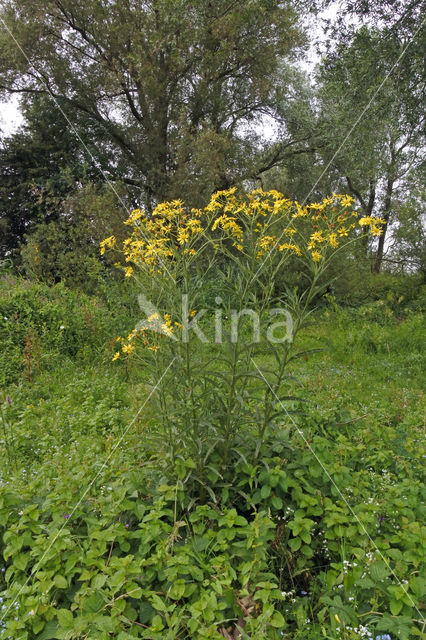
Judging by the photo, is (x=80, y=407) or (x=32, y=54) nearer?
(x=80, y=407)

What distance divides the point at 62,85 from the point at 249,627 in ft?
36.6

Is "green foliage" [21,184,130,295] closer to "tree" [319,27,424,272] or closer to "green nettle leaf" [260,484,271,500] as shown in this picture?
"tree" [319,27,424,272]

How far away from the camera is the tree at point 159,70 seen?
29.0 feet

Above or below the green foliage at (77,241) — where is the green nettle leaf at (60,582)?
below

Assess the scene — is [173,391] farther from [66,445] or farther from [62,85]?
[62,85]

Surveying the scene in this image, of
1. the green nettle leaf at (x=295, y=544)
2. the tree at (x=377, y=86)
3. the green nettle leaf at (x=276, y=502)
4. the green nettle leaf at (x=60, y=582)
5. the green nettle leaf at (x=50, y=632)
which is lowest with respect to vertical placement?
the green nettle leaf at (x=50, y=632)

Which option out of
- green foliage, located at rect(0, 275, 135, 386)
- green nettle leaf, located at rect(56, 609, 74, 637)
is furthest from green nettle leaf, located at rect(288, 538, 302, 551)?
green foliage, located at rect(0, 275, 135, 386)

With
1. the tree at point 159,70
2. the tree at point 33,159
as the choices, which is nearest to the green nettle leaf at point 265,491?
the tree at point 159,70

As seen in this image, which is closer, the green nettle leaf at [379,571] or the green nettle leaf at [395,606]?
the green nettle leaf at [395,606]

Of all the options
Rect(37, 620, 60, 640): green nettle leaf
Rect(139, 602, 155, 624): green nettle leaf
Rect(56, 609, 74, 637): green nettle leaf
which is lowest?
Rect(37, 620, 60, 640): green nettle leaf

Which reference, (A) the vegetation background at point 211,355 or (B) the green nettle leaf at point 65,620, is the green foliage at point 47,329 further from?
(B) the green nettle leaf at point 65,620

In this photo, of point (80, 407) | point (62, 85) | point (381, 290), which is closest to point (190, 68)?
point (62, 85)

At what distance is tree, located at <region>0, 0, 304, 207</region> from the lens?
8852 millimetres

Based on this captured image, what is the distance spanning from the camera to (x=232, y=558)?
184 cm
